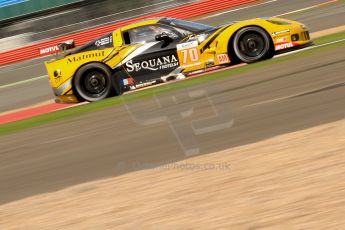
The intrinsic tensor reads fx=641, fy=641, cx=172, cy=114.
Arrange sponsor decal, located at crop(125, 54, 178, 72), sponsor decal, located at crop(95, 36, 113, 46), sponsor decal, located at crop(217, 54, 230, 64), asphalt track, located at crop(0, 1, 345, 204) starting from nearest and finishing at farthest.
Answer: asphalt track, located at crop(0, 1, 345, 204) → sponsor decal, located at crop(217, 54, 230, 64) → sponsor decal, located at crop(125, 54, 178, 72) → sponsor decal, located at crop(95, 36, 113, 46)

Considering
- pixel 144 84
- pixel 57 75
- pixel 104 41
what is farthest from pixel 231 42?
pixel 57 75

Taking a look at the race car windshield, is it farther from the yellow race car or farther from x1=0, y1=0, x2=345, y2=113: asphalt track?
x1=0, y1=0, x2=345, y2=113: asphalt track

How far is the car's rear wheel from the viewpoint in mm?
11102

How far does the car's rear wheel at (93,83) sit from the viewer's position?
437 inches

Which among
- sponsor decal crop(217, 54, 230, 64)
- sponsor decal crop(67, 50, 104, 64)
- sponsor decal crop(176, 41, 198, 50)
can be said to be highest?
sponsor decal crop(67, 50, 104, 64)

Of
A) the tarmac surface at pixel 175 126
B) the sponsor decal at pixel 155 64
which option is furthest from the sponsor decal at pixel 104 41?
the tarmac surface at pixel 175 126

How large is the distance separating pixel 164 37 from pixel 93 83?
1.51 meters

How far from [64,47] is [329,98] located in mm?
5731

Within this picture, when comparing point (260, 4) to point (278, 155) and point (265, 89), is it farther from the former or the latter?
point (278, 155)

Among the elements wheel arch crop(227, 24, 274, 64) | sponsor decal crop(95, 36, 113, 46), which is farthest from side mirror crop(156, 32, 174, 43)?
wheel arch crop(227, 24, 274, 64)

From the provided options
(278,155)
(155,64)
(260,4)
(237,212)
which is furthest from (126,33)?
(260,4)

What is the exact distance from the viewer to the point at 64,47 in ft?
37.9

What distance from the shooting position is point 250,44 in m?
10.6

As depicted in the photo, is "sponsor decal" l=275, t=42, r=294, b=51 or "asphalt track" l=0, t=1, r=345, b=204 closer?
"asphalt track" l=0, t=1, r=345, b=204
